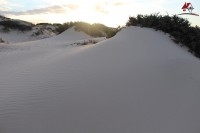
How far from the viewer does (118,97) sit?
293 inches

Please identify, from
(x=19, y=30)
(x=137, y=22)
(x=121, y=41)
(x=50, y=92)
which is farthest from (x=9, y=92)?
(x=19, y=30)

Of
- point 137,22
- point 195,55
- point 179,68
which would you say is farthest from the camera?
point 137,22

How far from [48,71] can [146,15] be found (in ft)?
20.7

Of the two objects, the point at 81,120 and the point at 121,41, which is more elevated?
the point at 121,41

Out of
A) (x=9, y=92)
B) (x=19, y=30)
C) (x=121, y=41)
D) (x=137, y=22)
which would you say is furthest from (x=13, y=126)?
(x=19, y=30)

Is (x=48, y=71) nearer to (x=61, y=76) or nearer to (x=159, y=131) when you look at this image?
(x=61, y=76)

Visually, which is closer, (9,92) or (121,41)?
(9,92)

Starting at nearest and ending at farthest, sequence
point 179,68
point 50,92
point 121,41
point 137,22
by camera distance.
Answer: point 50,92, point 179,68, point 121,41, point 137,22

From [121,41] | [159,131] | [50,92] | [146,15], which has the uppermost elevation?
[146,15]

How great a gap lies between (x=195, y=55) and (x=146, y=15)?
12.5 ft

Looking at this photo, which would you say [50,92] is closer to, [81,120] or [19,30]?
[81,120]

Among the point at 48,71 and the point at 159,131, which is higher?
the point at 48,71

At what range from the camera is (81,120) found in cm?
647

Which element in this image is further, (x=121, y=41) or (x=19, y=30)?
(x=19, y=30)
